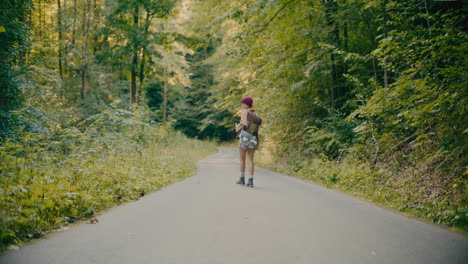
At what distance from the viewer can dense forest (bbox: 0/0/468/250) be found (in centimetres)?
462

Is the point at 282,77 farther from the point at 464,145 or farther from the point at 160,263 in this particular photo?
the point at 160,263

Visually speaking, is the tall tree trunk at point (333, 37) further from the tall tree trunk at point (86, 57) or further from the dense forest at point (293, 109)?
the tall tree trunk at point (86, 57)

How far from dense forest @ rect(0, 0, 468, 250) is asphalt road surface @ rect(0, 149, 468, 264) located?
48 centimetres

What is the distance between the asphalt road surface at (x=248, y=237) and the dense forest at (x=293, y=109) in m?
0.48

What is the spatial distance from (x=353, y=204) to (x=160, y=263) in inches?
160

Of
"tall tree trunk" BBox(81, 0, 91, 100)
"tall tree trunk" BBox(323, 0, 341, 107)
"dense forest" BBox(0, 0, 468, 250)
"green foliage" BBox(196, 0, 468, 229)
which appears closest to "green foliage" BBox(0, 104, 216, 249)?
"dense forest" BBox(0, 0, 468, 250)

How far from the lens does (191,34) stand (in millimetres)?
18578

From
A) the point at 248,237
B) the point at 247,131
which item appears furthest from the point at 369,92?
the point at 248,237

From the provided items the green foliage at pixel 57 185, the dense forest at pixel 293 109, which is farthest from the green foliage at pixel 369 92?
the green foliage at pixel 57 185

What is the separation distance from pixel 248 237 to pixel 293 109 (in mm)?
9894

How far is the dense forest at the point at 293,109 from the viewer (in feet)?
15.2

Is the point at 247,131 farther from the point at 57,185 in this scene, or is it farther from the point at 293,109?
the point at 293,109

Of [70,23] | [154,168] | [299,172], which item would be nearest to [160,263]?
[154,168]

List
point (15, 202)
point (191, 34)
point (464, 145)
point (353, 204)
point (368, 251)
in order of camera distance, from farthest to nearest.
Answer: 1. point (191, 34)
2. point (353, 204)
3. point (464, 145)
4. point (15, 202)
5. point (368, 251)
